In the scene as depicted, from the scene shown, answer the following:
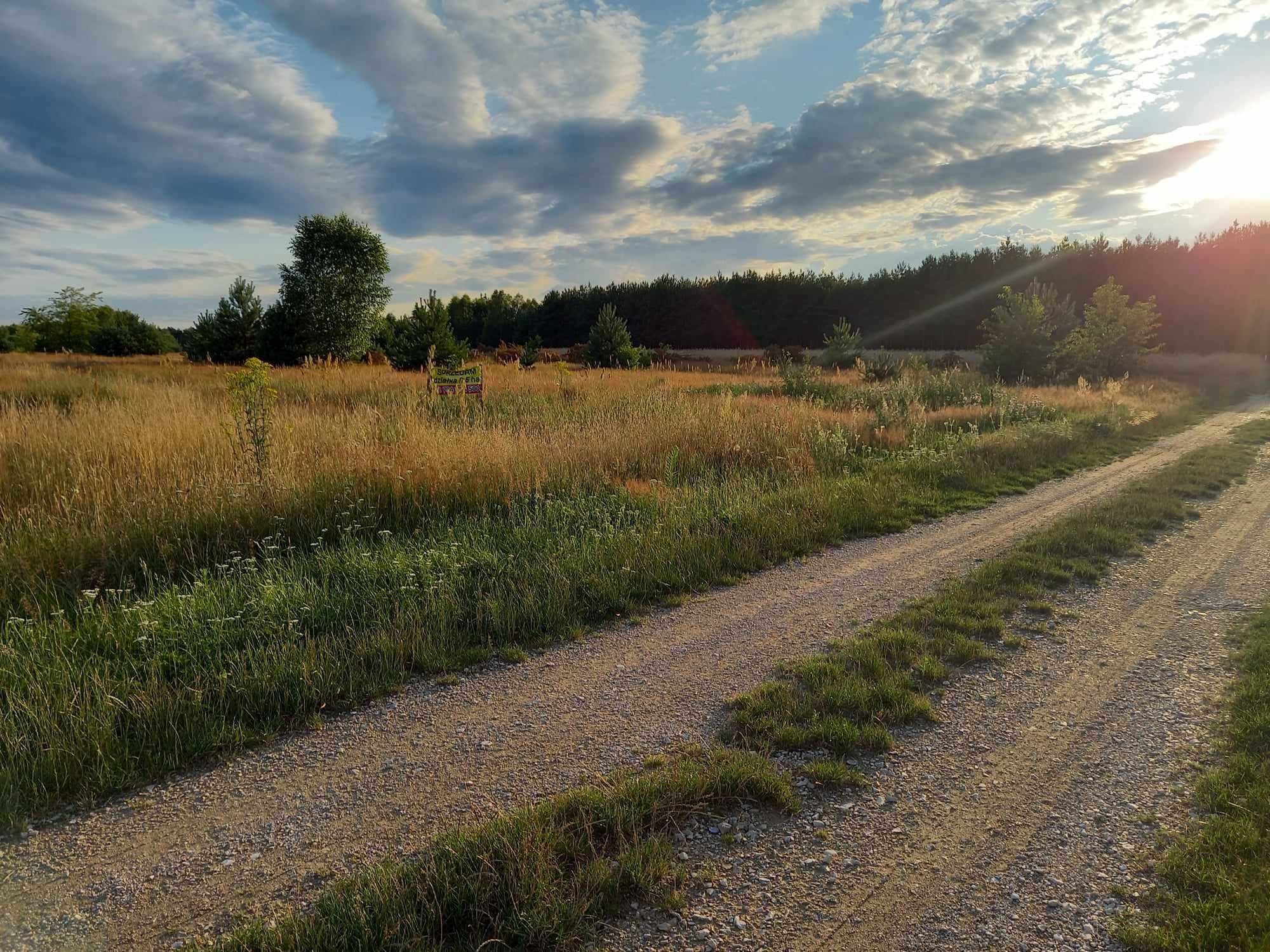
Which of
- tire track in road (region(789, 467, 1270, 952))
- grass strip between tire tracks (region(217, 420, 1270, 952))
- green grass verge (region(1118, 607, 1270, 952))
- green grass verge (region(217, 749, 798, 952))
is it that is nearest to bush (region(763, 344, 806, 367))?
tire track in road (region(789, 467, 1270, 952))

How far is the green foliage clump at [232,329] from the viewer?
28.3 m

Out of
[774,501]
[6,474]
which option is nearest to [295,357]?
[6,474]

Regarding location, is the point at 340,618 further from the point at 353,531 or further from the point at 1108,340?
the point at 1108,340

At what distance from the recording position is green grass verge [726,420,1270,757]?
3473mm

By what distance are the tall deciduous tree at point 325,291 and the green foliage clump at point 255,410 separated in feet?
74.4

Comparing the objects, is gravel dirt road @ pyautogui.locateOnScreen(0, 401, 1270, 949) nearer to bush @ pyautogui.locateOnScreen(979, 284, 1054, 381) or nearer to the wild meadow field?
the wild meadow field

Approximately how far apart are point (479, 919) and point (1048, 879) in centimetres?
208

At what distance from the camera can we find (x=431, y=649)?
4.23 m

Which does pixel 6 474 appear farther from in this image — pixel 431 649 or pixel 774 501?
pixel 774 501

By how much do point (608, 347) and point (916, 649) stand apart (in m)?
26.6

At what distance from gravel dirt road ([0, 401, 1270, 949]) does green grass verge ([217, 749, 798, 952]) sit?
18 cm

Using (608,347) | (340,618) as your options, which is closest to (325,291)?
(608,347)

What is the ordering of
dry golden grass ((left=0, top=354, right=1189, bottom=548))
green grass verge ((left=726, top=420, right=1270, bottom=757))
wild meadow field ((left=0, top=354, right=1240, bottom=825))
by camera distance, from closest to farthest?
green grass verge ((left=726, top=420, right=1270, bottom=757)) < wild meadow field ((left=0, top=354, right=1240, bottom=825)) < dry golden grass ((left=0, top=354, right=1189, bottom=548))

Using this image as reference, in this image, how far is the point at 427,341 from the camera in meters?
21.7
